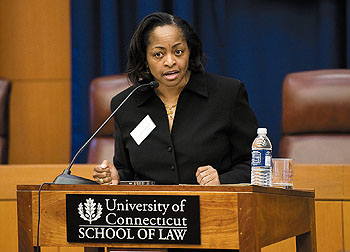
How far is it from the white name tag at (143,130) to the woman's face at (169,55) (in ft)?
0.46

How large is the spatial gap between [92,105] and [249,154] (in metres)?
1.37

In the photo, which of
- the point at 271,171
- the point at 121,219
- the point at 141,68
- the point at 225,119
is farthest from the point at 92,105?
the point at 121,219

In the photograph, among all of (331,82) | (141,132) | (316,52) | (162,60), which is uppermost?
(316,52)

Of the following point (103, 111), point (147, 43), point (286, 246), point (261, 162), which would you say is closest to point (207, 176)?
point (261, 162)

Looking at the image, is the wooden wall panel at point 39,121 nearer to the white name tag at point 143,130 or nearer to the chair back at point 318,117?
the chair back at point 318,117

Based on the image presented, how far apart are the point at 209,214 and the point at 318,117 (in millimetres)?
1768

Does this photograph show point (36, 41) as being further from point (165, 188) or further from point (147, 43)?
point (165, 188)

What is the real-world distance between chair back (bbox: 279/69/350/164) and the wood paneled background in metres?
1.73

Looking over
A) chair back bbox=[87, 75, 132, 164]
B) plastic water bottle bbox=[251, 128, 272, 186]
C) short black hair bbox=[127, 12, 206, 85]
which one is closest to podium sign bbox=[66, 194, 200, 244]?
plastic water bottle bbox=[251, 128, 272, 186]

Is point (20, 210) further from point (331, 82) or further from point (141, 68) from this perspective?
point (331, 82)

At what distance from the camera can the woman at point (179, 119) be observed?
6.75 feet

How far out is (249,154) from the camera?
2104 mm

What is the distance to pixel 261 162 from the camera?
1.87 m

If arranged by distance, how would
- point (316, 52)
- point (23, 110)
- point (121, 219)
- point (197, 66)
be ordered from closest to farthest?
point (121, 219)
point (197, 66)
point (316, 52)
point (23, 110)
